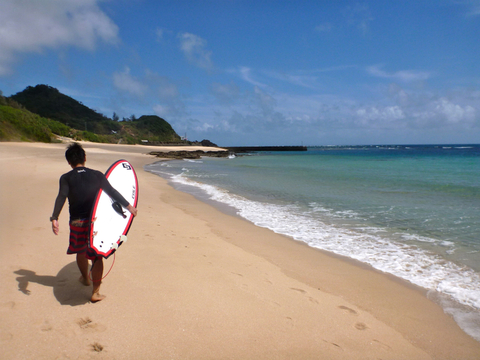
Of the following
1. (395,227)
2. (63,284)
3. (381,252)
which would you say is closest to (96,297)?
(63,284)

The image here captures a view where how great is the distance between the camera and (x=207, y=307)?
3148mm

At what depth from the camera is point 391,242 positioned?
6.12 m

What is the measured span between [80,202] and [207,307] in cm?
172

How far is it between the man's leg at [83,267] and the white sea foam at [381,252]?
407 centimetres

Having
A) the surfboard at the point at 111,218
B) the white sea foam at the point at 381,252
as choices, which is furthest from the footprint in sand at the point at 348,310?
the surfboard at the point at 111,218

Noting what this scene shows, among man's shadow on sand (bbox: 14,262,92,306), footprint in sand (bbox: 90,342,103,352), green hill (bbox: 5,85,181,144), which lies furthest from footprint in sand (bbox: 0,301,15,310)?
green hill (bbox: 5,85,181,144)

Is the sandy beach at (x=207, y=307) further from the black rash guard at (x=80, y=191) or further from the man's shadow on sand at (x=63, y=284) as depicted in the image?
the black rash guard at (x=80, y=191)

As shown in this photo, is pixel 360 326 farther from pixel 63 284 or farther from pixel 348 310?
pixel 63 284

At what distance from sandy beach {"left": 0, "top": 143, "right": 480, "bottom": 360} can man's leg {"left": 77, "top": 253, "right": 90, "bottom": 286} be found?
84mm

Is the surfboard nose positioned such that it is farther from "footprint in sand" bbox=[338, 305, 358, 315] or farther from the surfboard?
"footprint in sand" bbox=[338, 305, 358, 315]

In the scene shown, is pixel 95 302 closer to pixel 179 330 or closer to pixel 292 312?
pixel 179 330

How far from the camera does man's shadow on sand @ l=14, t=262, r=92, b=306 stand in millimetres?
3170

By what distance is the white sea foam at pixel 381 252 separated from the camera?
13.9 feet

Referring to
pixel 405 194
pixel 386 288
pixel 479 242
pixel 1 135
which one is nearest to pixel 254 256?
pixel 386 288
